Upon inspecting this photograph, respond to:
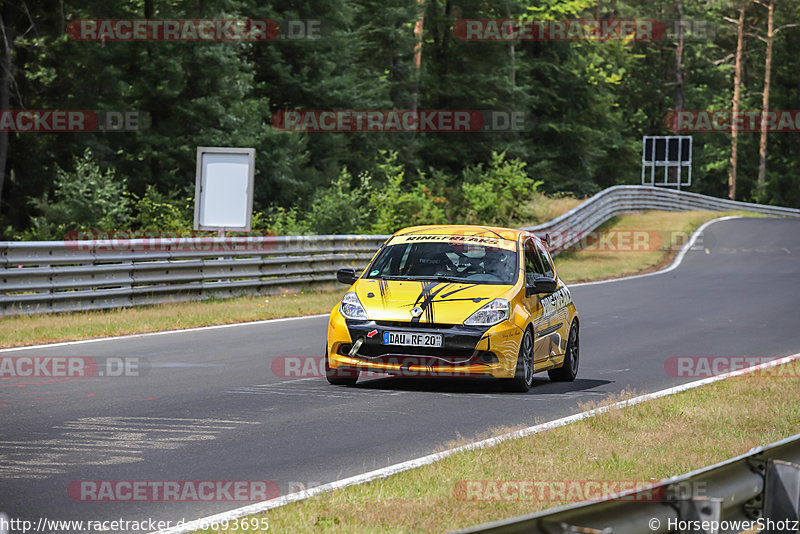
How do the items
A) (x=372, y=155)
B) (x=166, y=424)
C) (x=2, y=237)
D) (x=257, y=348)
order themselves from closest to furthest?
(x=166, y=424) → (x=257, y=348) → (x=2, y=237) → (x=372, y=155)

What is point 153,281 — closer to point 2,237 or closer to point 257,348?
point 257,348

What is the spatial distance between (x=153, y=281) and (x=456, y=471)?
12.8 metres

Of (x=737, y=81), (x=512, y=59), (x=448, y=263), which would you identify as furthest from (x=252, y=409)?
(x=737, y=81)

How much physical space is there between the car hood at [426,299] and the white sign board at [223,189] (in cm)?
1135

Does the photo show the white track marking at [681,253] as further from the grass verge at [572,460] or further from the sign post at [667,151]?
the grass verge at [572,460]

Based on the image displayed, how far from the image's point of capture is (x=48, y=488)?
6.87 m

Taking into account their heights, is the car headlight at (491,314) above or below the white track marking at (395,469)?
above

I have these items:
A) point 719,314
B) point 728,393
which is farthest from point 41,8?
point 728,393

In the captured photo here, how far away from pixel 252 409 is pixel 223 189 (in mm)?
13238

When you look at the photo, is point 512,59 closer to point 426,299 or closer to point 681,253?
point 681,253

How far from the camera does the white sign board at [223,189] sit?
2288 cm

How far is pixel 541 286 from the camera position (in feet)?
39.0

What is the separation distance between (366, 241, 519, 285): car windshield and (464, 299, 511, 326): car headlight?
22.0 inches

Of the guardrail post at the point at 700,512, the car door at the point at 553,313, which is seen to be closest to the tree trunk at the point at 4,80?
the car door at the point at 553,313
